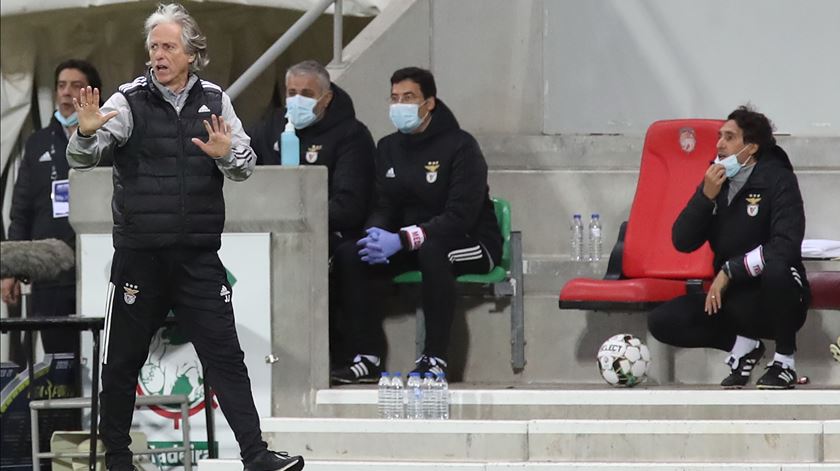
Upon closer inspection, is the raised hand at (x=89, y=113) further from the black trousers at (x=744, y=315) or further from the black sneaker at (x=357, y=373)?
the black trousers at (x=744, y=315)

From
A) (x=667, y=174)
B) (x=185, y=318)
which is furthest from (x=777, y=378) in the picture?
(x=185, y=318)

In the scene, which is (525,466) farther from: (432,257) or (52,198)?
(52,198)

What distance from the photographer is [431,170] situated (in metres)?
8.85

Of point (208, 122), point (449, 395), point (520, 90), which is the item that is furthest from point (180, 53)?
point (520, 90)

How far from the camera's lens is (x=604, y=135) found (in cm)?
973

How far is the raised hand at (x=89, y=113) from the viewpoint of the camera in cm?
636

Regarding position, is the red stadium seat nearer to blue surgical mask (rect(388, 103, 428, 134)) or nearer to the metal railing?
blue surgical mask (rect(388, 103, 428, 134))

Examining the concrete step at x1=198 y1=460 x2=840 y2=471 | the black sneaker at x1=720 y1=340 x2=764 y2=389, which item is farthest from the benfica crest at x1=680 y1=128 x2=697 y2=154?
the concrete step at x1=198 y1=460 x2=840 y2=471

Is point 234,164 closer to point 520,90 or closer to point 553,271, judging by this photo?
point 553,271

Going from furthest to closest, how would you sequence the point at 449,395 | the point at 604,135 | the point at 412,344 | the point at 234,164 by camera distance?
the point at 604,135 < the point at 412,344 < the point at 449,395 < the point at 234,164

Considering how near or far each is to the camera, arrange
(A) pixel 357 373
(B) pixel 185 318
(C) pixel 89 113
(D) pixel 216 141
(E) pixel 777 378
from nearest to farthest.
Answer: (C) pixel 89 113 → (D) pixel 216 141 → (B) pixel 185 318 → (E) pixel 777 378 → (A) pixel 357 373

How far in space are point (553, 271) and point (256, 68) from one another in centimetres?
186

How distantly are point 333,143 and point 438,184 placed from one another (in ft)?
1.86

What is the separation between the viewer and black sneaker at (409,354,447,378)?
8.38 meters
